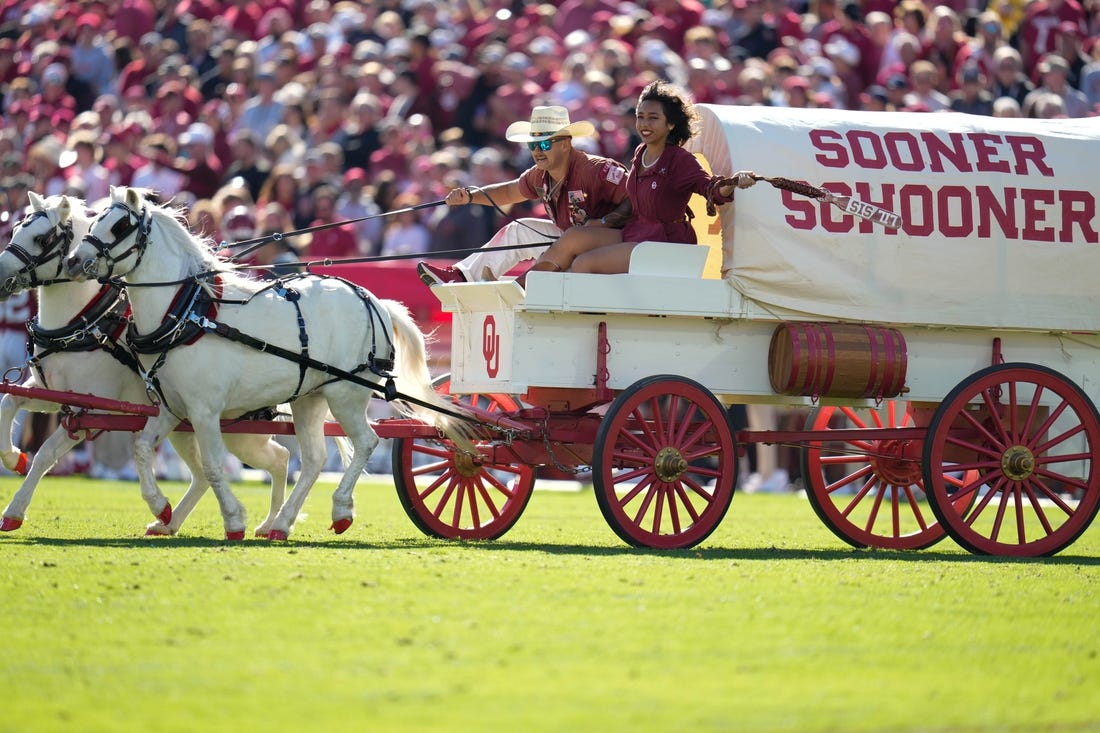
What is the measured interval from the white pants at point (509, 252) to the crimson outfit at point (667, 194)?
78 centimetres

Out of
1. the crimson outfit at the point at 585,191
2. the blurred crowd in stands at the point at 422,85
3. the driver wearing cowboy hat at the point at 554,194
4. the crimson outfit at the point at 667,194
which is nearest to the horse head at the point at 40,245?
the driver wearing cowboy hat at the point at 554,194

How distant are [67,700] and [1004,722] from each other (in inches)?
115

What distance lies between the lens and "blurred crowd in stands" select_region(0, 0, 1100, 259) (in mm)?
17969

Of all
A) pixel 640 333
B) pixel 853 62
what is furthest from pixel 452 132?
pixel 640 333

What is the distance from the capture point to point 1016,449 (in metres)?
10.3

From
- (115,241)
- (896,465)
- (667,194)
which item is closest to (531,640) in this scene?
(667,194)

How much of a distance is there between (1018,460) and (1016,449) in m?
0.07

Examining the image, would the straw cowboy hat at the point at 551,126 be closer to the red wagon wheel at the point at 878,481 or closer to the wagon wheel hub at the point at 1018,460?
the red wagon wheel at the point at 878,481

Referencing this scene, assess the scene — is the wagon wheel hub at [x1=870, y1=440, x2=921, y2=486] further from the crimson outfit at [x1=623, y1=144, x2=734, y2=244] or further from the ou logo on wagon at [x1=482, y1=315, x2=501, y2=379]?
the ou logo on wagon at [x1=482, y1=315, x2=501, y2=379]

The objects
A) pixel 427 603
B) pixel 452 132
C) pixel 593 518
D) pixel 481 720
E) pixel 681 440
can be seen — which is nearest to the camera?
pixel 481 720

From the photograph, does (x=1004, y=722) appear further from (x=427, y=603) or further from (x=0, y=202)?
(x=0, y=202)

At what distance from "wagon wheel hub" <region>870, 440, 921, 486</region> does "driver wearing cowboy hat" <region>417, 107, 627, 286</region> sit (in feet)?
7.89

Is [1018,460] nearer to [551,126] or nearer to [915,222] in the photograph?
[915,222]

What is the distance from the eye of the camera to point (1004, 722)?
5.32m
